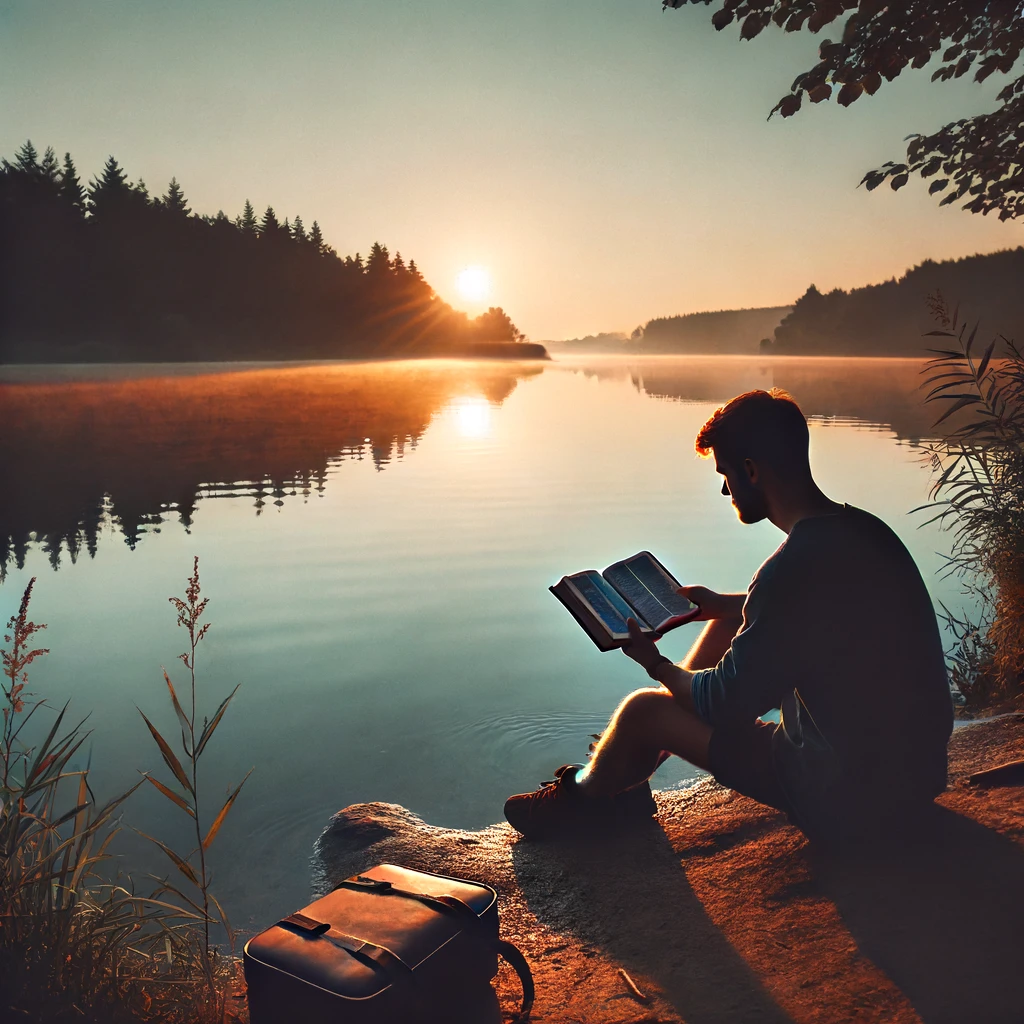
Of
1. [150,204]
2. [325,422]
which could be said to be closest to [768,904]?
[325,422]

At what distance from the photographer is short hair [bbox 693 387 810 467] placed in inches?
104

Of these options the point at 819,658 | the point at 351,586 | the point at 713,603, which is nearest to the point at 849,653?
the point at 819,658

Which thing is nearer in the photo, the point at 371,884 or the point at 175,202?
the point at 371,884

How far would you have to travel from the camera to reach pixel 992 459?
223 inches

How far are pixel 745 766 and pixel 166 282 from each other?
246 feet

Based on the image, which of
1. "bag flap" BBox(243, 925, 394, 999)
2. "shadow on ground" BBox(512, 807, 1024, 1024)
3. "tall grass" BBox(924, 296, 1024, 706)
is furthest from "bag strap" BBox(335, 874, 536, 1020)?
"tall grass" BBox(924, 296, 1024, 706)

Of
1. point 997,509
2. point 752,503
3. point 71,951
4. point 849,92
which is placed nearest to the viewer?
point 71,951

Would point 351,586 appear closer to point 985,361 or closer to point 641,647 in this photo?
point 985,361

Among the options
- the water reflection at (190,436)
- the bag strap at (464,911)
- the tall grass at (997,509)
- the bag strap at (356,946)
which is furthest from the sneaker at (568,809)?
the water reflection at (190,436)

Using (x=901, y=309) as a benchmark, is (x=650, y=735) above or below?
below

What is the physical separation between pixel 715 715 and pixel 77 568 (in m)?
8.48

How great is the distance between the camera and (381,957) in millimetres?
2137

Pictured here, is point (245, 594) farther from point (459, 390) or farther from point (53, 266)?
point (53, 266)

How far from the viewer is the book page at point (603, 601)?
121 inches
